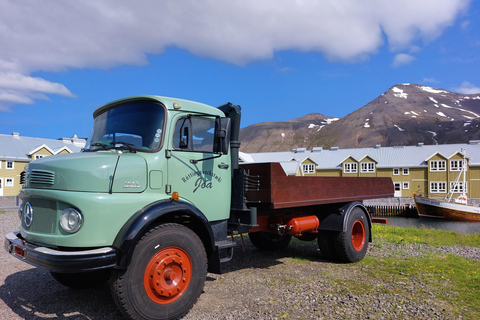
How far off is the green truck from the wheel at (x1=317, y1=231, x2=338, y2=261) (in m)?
1.91

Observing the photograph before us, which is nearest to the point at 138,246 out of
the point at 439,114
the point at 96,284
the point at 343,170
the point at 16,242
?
the point at 16,242

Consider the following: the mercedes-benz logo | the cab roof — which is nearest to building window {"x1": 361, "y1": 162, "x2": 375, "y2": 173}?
the cab roof

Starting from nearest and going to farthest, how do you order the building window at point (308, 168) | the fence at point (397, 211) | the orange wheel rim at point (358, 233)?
the orange wheel rim at point (358, 233) → the fence at point (397, 211) → the building window at point (308, 168)

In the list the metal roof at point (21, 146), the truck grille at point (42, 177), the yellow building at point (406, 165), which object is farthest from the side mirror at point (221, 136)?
the metal roof at point (21, 146)

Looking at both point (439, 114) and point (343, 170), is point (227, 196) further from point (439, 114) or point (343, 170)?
point (439, 114)

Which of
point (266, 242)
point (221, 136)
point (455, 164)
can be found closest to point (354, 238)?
point (266, 242)

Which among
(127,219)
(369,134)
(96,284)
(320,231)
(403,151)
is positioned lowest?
(96,284)

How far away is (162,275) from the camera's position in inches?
161

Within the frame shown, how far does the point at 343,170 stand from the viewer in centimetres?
5172

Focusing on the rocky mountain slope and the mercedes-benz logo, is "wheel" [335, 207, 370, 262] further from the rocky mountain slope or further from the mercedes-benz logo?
Answer: the rocky mountain slope

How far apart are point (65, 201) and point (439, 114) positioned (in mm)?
217090

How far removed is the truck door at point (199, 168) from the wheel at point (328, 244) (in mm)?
3123

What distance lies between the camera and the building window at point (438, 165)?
47438mm

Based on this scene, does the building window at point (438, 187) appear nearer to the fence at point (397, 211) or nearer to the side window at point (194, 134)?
the fence at point (397, 211)
